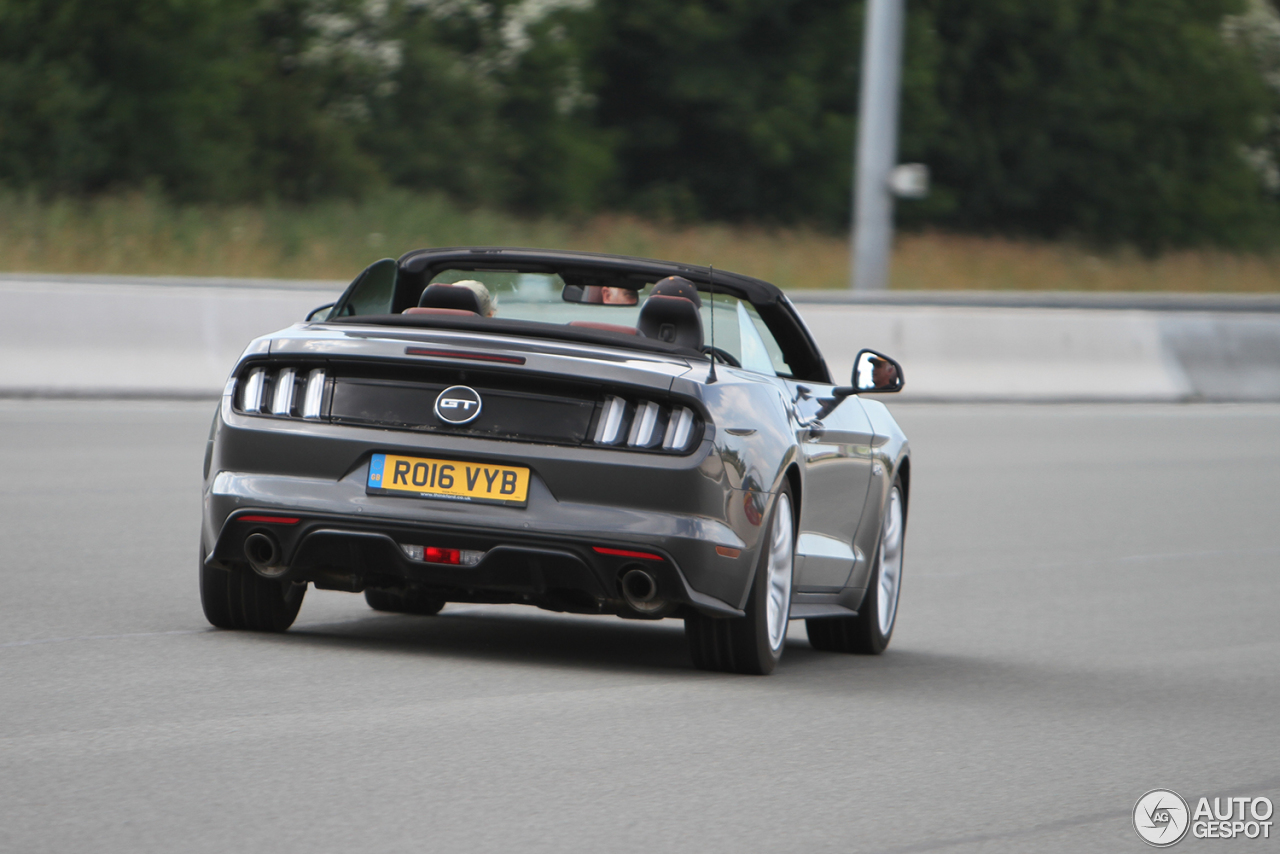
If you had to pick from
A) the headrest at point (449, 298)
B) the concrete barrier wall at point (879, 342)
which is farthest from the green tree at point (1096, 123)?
the headrest at point (449, 298)

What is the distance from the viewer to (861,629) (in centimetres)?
845

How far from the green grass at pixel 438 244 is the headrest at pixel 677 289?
765 inches

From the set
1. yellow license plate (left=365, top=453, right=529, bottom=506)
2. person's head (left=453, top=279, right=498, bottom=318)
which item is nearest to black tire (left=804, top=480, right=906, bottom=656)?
person's head (left=453, top=279, right=498, bottom=318)

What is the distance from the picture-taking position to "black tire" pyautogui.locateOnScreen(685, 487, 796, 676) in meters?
7.05

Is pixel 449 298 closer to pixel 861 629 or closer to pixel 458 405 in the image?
pixel 458 405

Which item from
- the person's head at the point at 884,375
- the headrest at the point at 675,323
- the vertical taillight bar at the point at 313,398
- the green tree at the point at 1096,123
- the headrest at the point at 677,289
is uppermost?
the headrest at the point at 677,289

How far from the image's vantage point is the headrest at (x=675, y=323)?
719 cm

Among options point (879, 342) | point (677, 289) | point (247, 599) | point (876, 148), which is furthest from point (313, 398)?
point (876, 148)

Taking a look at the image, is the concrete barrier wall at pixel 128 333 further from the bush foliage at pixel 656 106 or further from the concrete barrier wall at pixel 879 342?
the bush foliage at pixel 656 106

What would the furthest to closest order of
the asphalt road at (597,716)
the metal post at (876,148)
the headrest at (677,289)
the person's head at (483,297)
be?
1. the metal post at (876,148)
2. the person's head at (483,297)
3. the headrest at (677,289)
4. the asphalt road at (597,716)

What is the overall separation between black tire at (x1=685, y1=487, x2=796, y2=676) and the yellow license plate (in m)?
0.75

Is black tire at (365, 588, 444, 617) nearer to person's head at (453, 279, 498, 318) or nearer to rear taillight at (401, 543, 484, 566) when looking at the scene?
person's head at (453, 279, 498, 318)

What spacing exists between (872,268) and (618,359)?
2048cm

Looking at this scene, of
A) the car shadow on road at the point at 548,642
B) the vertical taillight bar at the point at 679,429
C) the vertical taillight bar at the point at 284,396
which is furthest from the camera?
the car shadow on road at the point at 548,642
